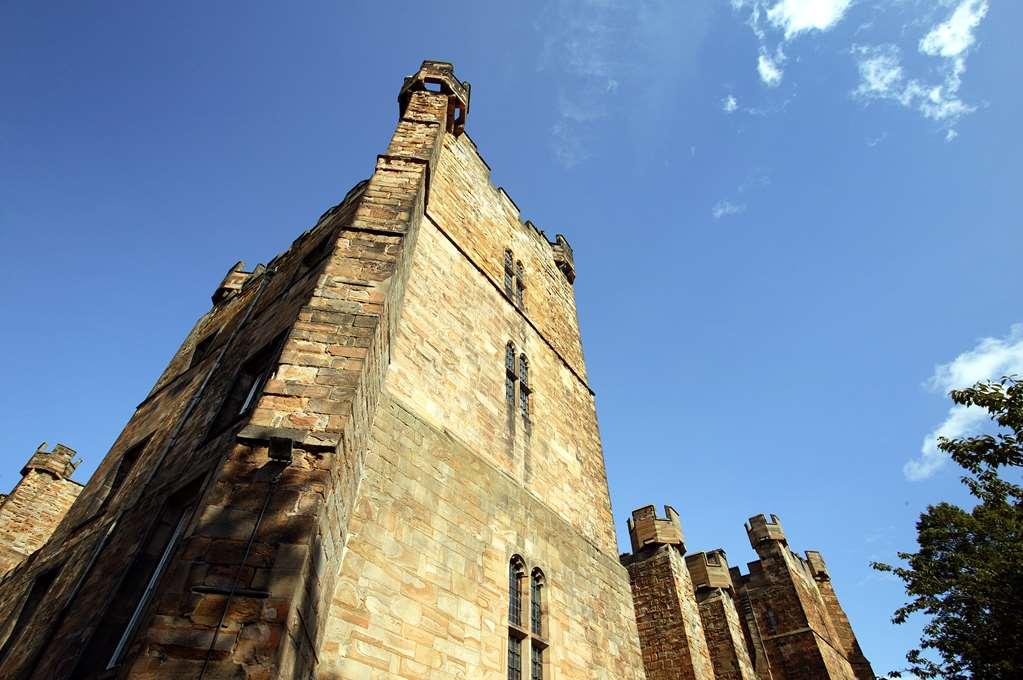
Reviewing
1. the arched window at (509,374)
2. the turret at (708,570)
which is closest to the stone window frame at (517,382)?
the arched window at (509,374)

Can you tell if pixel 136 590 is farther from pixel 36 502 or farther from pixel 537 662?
pixel 36 502

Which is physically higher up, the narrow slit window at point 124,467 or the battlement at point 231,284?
the battlement at point 231,284

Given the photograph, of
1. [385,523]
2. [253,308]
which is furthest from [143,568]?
[253,308]

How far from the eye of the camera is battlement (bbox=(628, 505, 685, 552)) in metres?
14.2

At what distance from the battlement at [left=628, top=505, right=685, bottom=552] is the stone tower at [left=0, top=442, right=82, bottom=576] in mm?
15755

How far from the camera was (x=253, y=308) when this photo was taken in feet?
37.8

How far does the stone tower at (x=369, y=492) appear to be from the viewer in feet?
13.2

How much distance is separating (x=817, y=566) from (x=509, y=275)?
78.2 ft

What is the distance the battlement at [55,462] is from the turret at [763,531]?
2492 cm

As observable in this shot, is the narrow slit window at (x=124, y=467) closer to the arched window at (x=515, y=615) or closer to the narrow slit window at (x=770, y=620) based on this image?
the arched window at (x=515, y=615)

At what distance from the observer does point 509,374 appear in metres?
10.5

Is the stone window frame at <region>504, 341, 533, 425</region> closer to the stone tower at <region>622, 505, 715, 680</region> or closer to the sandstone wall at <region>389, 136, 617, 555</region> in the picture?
the sandstone wall at <region>389, 136, 617, 555</region>

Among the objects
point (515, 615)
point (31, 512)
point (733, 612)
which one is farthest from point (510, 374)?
point (31, 512)

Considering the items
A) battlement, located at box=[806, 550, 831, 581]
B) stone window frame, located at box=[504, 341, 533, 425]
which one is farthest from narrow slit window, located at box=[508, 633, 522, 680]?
battlement, located at box=[806, 550, 831, 581]
